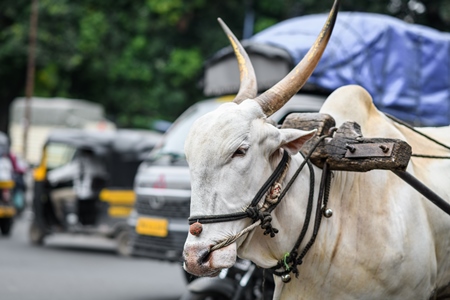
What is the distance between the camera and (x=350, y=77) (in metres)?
9.05

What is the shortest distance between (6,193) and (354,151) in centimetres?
1262

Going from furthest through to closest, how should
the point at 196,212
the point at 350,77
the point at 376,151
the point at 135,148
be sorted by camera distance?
1. the point at 135,148
2. the point at 350,77
3. the point at 376,151
4. the point at 196,212

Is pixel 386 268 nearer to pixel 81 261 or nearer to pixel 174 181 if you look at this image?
pixel 174 181

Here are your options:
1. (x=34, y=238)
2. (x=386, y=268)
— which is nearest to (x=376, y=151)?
(x=386, y=268)

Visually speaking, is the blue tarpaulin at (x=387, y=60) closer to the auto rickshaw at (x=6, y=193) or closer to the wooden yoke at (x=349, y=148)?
the wooden yoke at (x=349, y=148)

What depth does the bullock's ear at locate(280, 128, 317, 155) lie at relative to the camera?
3887 mm

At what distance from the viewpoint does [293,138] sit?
3.89m

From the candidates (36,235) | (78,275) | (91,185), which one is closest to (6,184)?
(36,235)

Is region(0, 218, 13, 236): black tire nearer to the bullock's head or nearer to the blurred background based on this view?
the blurred background

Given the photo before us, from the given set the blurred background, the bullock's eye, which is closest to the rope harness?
the bullock's eye

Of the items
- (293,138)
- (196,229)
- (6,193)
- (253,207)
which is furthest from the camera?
(6,193)

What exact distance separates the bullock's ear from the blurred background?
300 cm

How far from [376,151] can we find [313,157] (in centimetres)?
35

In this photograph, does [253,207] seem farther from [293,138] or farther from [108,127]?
[108,127]
